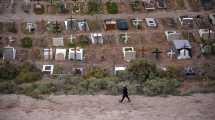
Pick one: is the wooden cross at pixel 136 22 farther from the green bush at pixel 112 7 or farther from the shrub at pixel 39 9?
the shrub at pixel 39 9

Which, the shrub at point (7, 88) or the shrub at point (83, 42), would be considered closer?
the shrub at point (7, 88)

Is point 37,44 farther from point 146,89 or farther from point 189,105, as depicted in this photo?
point 189,105

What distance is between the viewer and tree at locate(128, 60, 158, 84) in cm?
3681

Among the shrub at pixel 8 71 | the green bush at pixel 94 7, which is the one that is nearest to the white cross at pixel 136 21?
the green bush at pixel 94 7

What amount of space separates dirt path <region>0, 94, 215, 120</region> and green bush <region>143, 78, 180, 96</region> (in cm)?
84

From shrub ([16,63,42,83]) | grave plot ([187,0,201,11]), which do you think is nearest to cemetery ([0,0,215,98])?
grave plot ([187,0,201,11])

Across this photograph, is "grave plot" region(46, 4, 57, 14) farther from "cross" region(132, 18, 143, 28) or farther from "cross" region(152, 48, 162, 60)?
"cross" region(152, 48, 162, 60)

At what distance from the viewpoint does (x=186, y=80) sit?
127 feet

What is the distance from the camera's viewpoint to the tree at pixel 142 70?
3681 cm

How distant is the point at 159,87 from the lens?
3372cm

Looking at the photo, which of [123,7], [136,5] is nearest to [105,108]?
[123,7]

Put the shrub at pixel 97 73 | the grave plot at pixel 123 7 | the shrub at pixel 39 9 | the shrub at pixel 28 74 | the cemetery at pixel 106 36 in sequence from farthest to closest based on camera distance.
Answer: the grave plot at pixel 123 7, the shrub at pixel 39 9, the cemetery at pixel 106 36, the shrub at pixel 97 73, the shrub at pixel 28 74

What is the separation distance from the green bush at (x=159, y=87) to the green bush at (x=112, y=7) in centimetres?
1379

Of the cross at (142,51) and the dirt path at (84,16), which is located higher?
the dirt path at (84,16)
